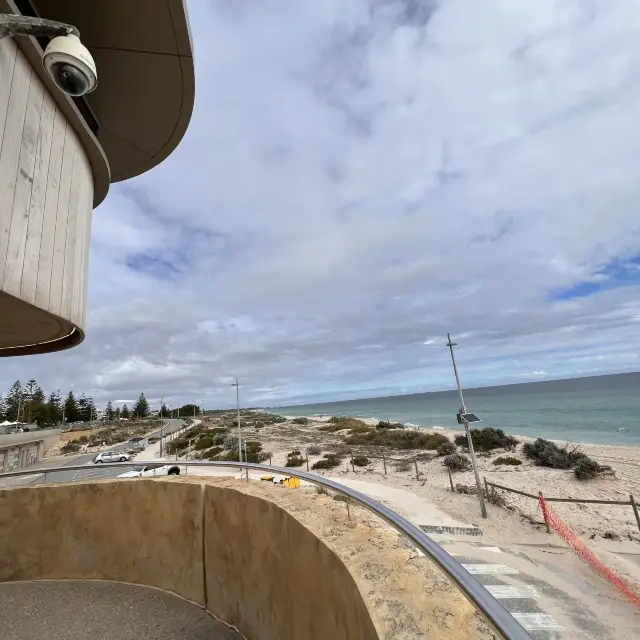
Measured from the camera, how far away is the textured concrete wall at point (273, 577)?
2.18 m

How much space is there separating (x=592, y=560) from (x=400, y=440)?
2691 centimetres

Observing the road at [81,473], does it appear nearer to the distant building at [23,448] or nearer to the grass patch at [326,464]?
the distant building at [23,448]

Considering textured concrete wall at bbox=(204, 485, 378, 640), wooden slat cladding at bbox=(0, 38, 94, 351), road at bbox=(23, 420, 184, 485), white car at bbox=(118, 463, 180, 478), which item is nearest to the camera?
textured concrete wall at bbox=(204, 485, 378, 640)

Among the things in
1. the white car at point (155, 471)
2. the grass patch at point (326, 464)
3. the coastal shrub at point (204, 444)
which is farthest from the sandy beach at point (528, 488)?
the coastal shrub at point (204, 444)

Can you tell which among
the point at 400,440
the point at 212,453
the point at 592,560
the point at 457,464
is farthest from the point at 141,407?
the point at 592,560

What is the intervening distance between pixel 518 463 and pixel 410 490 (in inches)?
386

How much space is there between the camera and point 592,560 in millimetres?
9469

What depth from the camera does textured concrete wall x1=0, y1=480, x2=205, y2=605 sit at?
4352mm

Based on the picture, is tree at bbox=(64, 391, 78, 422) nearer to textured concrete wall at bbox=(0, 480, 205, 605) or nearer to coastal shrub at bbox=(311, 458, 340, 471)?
coastal shrub at bbox=(311, 458, 340, 471)

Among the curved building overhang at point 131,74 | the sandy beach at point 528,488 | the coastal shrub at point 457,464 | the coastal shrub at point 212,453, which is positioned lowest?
the sandy beach at point 528,488

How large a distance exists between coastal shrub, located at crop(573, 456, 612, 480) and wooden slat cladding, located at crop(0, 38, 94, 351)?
916 inches

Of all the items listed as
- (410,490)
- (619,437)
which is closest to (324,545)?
(410,490)

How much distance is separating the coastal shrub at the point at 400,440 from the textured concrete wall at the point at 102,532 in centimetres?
3084

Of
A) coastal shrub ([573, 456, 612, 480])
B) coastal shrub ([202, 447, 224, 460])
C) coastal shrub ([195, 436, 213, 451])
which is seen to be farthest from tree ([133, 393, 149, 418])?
coastal shrub ([573, 456, 612, 480])
